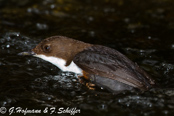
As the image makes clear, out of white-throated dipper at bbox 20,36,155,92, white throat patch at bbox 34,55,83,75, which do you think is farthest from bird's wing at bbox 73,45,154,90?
white throat patch at bbox 34,55,83,75

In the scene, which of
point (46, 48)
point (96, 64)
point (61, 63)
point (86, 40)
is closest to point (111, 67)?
point (96, 64)

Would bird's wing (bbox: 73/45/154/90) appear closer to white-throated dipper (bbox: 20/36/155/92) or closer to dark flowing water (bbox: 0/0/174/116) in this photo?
white-throated dipper (bbox: 20/36/155/92)

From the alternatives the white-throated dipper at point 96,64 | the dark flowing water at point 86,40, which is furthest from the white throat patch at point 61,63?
the dark flowing water at point 86,40

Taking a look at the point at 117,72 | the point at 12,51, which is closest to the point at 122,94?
the point at 117,72

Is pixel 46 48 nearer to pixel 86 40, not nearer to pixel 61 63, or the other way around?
pixel 61 63

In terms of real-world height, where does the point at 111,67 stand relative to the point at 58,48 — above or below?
below

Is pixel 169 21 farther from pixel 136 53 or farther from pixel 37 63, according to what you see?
pixel 37 63

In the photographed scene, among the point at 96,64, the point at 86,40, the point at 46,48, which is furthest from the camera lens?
the point at 86,40

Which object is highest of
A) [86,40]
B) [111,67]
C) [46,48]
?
[86,40]
